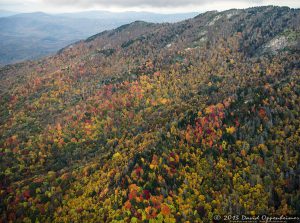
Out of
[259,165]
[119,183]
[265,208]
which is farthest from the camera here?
[119,183]

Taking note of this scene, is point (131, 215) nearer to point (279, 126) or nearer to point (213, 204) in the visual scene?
point (213, 204)

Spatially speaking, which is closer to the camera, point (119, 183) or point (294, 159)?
point (294, 159)

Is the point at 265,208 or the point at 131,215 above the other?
the point at 265,208

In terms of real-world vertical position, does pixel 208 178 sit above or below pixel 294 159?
below

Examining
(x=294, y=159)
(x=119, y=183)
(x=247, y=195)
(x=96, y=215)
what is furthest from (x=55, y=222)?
(x=294, y=159)

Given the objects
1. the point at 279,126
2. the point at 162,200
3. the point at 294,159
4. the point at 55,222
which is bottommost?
the point at 55,222

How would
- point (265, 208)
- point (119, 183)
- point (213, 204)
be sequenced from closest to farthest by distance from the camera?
point (265, 208), point (213, 204), point (119, 183)

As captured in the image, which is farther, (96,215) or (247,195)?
(96,215)

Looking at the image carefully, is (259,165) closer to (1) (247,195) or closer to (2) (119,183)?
(1) (247,195)

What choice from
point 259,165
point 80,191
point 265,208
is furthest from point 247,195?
point 80,191
